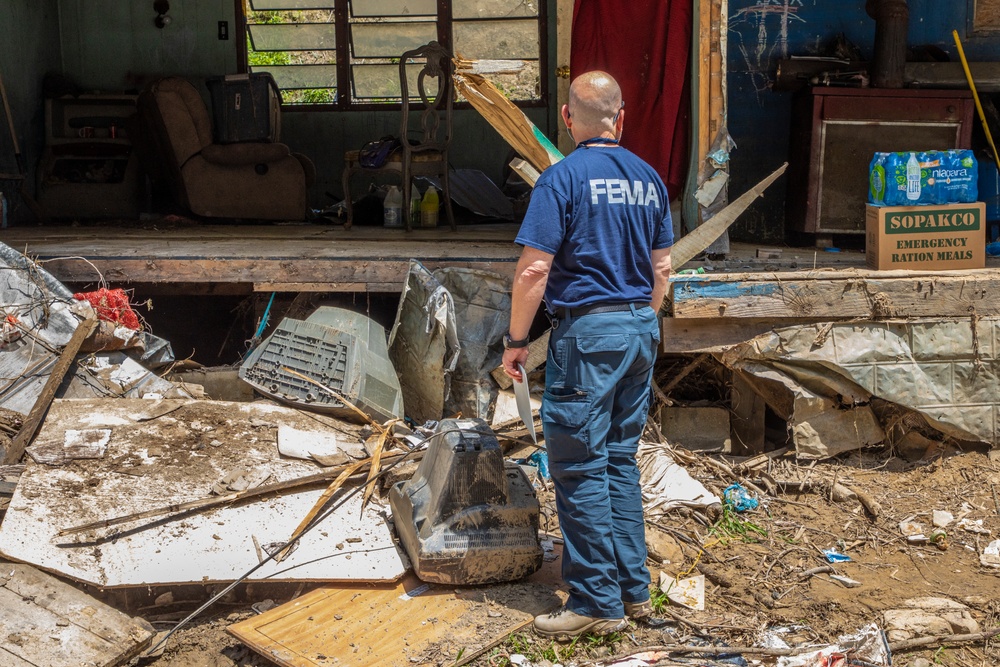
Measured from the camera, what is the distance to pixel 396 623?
3326 millimetres

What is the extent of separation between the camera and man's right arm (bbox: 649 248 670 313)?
3.39m

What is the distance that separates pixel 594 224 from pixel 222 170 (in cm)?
577

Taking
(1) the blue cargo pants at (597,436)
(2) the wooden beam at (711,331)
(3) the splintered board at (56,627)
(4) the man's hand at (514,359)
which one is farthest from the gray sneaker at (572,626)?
(2) the wooden beam at (711,331)

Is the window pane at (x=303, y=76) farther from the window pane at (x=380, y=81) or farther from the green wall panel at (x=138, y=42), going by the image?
the green wall panel at (x=138, y=42)

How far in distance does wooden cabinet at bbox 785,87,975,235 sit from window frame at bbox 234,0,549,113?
3.62 meters

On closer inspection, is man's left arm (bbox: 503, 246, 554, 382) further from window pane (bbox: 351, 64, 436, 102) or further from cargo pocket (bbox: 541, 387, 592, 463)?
window pane (bbox: 351, 64, 436, 102)

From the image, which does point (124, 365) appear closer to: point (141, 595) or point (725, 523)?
point (141, 595)

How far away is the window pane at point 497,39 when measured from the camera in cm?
931

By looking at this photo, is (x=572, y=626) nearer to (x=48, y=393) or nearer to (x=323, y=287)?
(x=48, y=393)

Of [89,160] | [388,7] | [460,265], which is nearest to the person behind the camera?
[460,265]

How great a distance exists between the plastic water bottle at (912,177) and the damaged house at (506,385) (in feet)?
0.08

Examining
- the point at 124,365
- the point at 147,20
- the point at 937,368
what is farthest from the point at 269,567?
the point at 147,20

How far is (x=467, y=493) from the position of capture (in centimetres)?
350

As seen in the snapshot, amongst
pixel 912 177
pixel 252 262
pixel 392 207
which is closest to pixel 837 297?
pixel 912 177
